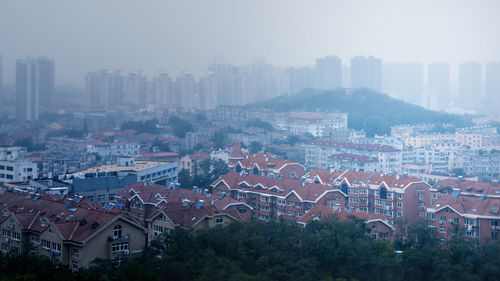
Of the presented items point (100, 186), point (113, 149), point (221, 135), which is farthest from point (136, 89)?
point (100, 186)

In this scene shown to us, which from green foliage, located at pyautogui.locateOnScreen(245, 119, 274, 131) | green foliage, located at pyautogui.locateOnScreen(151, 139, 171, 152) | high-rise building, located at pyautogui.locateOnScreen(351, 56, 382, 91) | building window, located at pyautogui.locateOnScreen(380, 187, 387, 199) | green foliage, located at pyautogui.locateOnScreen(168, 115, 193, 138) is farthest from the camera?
high-rise building, located at pyautogui.locateOnScreen(351, 56, 382, 91)

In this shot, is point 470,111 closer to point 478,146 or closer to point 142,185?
point 478,146

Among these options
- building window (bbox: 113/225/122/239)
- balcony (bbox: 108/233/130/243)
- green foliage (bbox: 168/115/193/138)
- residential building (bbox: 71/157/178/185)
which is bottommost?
balcony (bbox: 108/233/130/243)

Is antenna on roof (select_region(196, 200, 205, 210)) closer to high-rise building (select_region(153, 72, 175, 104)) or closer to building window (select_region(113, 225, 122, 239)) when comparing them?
building window (select_region(113, 225, 122, 239))

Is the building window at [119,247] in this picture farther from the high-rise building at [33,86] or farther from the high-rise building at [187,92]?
the high-rise building at [187,92]

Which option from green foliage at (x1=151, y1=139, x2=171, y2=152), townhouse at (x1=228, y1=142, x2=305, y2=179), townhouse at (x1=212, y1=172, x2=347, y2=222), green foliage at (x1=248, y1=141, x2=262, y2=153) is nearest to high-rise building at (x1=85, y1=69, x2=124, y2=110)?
green foliage at (x1=151, y1=139, x2=171, y2=152)

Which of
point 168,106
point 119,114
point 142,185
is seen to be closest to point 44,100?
point 119,114

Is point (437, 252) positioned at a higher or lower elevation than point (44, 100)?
lower

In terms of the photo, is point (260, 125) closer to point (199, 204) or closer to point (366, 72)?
point (366, 72)
